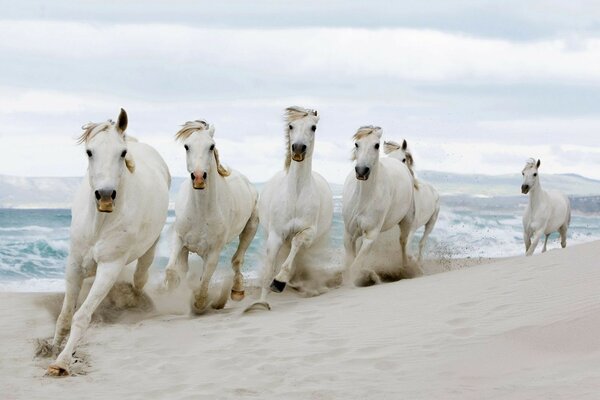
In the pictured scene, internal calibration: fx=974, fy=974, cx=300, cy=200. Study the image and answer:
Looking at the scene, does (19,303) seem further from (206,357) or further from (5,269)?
(5,269)

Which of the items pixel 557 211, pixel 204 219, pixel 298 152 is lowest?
pixel 557 211

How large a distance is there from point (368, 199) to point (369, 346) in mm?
4504

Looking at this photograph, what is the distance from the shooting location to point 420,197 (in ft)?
54.5

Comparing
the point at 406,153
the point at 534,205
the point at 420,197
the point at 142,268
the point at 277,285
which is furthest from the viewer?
the point at 534,205

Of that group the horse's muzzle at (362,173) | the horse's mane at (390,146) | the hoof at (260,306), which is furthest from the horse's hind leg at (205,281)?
the horse's mane at (390,146)

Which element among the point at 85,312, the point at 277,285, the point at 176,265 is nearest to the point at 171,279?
the point at 176,265

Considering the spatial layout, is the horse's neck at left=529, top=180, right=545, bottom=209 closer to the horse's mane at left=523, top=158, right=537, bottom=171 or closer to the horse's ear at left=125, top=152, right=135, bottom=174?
the horse's mane at left=523, top=158, right=537, bottom=171

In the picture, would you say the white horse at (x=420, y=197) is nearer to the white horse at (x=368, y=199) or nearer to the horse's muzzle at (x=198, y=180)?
the white horse at (x=368, y=199)

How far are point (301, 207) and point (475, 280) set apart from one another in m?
2.17

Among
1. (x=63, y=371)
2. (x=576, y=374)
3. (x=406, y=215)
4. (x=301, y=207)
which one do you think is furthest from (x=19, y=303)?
(x=576, y=374)

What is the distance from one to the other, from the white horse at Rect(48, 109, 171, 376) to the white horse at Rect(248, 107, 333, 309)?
1862 mm

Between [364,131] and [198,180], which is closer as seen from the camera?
[198,180]

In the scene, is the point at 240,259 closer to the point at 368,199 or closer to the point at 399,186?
the point at 368,199

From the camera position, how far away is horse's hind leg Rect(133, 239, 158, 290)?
1042 centimetres
